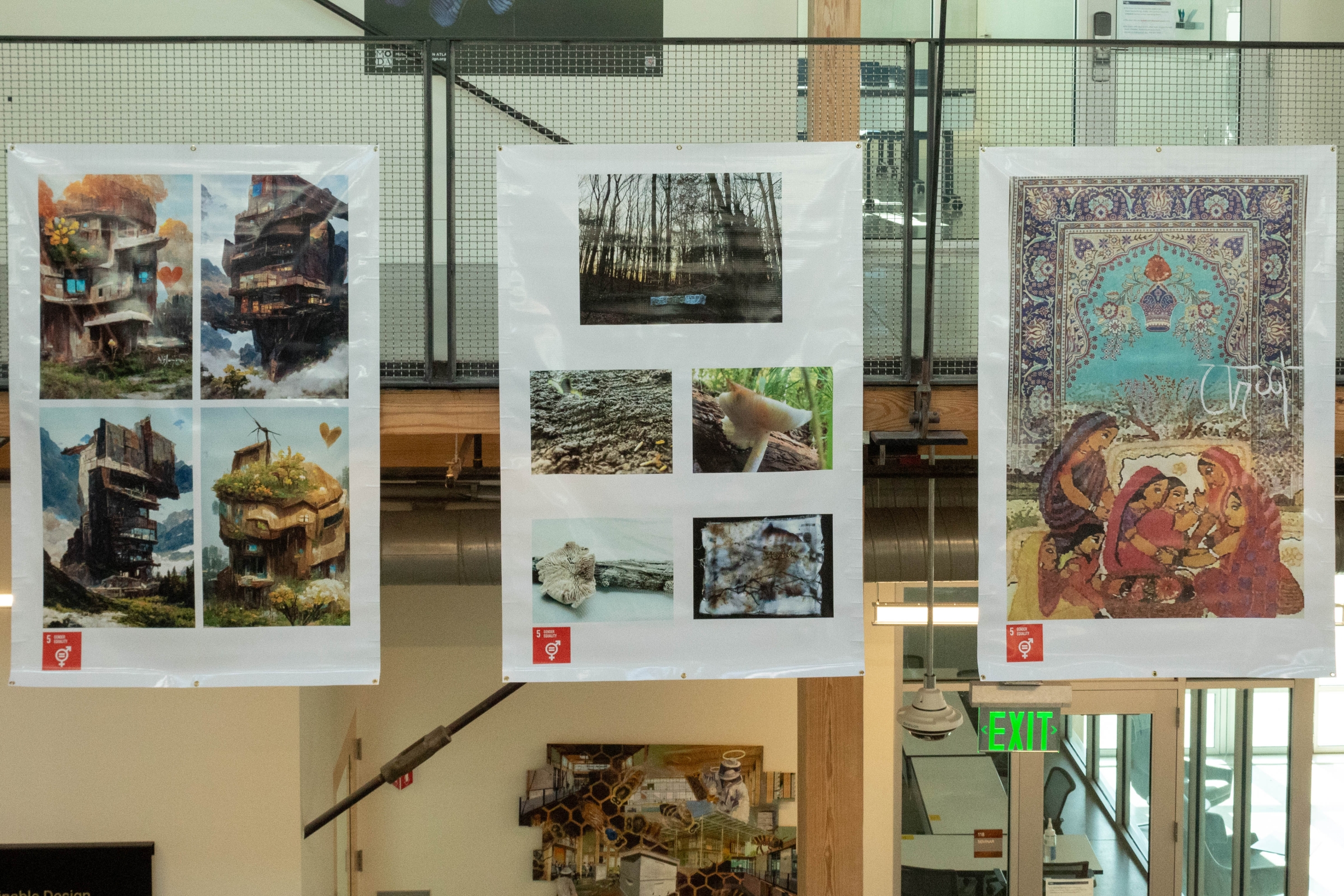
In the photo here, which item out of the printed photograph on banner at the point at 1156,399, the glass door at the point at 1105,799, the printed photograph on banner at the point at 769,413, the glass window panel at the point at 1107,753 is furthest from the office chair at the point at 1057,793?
the printed photograph on banner at the point at 769,413

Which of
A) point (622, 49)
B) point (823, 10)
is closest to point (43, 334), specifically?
point (622, 49)

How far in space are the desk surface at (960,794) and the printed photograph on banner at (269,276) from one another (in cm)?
545

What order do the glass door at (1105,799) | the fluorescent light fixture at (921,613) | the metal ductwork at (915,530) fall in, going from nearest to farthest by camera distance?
the metal ductwork at (915,530) → the fluorescent light fixture at (921,613) → the glass door at (1105,799)

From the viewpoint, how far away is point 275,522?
3432mm

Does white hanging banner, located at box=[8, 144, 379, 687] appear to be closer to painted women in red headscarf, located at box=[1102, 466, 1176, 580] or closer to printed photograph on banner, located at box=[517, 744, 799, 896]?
painted women in red headscarf, located at box=[1102, 466, 1176, 580]

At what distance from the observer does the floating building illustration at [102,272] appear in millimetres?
3385

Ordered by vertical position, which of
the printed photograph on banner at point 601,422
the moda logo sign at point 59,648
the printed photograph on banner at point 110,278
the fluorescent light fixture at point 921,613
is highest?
the printed photograph on banner at point 110,278

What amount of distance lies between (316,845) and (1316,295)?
534 cm

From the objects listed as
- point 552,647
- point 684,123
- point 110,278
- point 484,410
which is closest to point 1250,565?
point 552,647

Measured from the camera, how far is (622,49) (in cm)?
371

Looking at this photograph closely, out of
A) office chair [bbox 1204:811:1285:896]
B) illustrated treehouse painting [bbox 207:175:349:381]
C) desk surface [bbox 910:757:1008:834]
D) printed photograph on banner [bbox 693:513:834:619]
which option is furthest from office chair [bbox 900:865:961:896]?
illustrated treehouse painting [bbox 207:175:349:381]

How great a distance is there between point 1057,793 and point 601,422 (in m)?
5.37

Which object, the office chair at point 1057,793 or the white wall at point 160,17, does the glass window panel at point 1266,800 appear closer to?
the office chair at point 1057,793

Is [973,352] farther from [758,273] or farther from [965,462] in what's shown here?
[758,273]
